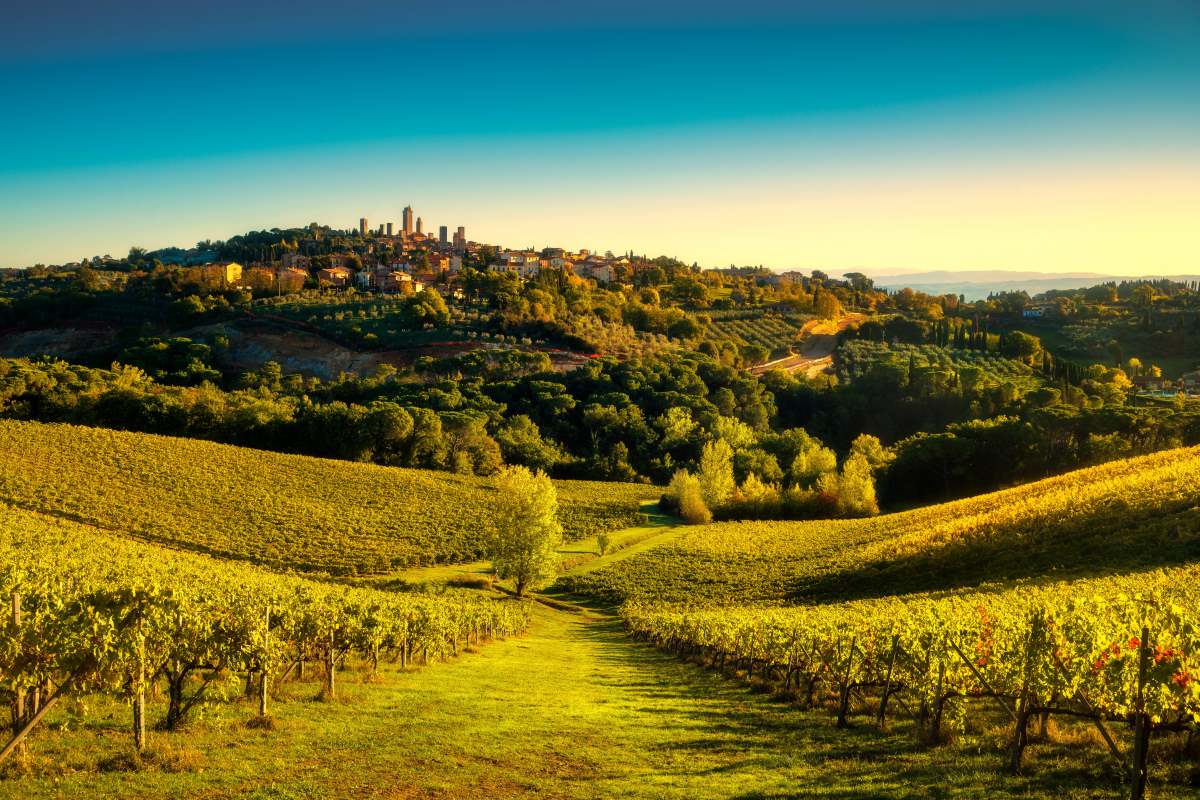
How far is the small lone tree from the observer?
46625mm

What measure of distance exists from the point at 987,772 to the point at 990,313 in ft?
633

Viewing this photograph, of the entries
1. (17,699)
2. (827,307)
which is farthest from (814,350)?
(17,699)

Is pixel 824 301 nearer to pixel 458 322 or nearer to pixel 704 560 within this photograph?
pixel 458 322

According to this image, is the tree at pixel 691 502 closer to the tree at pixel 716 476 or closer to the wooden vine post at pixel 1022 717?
the tree at pixel 716 476

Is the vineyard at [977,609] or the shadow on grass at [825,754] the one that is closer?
the vineyard at [977,609]

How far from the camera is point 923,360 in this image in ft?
428

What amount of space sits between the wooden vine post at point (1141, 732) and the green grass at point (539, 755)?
1299mm

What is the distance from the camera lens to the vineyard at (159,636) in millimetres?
10648

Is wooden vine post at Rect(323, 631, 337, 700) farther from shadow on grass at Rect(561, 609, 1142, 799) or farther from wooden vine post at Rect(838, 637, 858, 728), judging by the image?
wooden vine post at Rect(838, 637, 858, 728)

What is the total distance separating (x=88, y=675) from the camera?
11.0m

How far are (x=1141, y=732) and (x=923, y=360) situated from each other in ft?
430

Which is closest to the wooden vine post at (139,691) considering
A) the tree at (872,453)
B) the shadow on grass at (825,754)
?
the shadow on grass at (825,754)

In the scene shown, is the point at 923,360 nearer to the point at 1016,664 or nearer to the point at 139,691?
the point at 1016,664

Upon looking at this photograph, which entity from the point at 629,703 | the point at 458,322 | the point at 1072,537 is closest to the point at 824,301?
the point at 458,322
